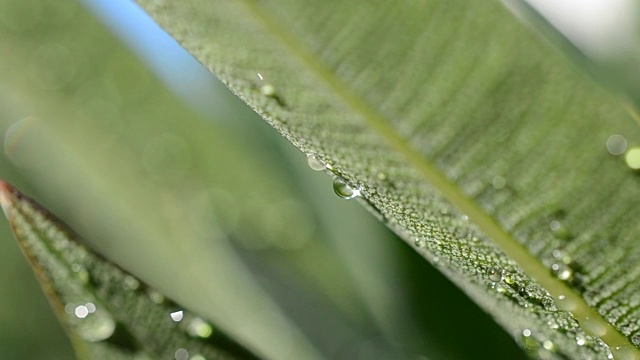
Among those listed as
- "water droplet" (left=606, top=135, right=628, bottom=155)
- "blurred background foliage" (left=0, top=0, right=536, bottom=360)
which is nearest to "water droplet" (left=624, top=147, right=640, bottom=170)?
"water droplet" (left=606, top=135, right=628, bottom=155)

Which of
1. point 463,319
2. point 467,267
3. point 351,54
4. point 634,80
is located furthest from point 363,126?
point 634,80

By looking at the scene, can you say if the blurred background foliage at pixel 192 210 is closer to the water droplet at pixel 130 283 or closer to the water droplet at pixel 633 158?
the water droplet at pixel 130 283

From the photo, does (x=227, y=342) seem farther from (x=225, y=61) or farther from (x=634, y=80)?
(x=634, y=80)

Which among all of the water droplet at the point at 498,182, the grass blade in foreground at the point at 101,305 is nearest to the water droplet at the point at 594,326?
the water droplet at the point at 498,182

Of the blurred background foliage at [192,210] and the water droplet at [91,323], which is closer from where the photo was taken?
the water droplet at [91,323]

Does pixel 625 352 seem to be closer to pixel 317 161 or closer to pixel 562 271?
pixel 562 271

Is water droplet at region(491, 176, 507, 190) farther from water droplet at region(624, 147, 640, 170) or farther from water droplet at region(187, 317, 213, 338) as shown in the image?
water droplet at region(187, 317, 213, 338)

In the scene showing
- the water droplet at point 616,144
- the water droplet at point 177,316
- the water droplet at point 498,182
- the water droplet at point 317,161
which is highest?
the water droplet at point 616,144
